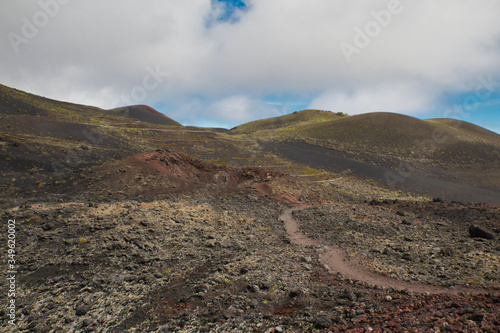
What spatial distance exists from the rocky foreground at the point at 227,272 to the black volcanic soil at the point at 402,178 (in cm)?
1727

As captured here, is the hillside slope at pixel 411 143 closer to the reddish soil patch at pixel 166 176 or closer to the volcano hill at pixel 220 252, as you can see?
the volcano hill at pixel 220 252

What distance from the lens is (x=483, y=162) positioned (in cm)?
4397

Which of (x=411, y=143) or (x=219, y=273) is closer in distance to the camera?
(x=219, y=273)

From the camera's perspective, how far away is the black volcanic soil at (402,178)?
31047 millimetres

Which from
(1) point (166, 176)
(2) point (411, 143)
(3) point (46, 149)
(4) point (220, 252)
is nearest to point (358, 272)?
(4) point (220, 252)

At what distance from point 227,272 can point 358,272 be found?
16.1 feet

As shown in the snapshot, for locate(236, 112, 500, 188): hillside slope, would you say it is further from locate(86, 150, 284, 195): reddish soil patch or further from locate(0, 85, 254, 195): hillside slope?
locate(86, 150, 284, 195): reddish soil patch

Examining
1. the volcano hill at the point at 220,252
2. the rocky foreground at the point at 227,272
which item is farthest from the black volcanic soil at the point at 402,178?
the rocky foreground at the point at 227,272

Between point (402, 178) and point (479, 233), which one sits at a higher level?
point (402, 178)

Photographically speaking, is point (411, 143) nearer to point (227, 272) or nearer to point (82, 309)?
point (227, 272)

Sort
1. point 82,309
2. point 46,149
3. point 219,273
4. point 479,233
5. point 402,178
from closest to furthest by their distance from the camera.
A: 1. point 82,309
2. point 219,273
3. point 479,233
4. point 46,149
5. point 402,178

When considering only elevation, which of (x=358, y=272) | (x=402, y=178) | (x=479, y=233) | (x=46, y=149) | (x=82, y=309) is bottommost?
(x=82, y=309)

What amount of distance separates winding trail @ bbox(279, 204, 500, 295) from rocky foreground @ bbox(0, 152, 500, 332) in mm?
327

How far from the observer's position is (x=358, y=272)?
9.51m
